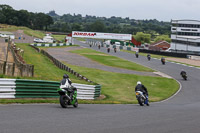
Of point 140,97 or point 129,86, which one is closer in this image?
point 140,97

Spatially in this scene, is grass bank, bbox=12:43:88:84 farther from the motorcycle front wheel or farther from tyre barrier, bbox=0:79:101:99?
the motorcycle front wheel

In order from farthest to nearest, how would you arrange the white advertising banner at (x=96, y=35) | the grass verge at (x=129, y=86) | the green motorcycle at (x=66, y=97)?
the white advertising banner at (x=96, y=35) < the grass verge at (x=129, y=86) < the green motorcycle at (x=66, y=97)

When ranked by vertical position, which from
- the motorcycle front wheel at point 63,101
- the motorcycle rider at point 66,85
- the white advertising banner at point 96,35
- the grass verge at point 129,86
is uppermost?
the white advertising banner at point 96,35

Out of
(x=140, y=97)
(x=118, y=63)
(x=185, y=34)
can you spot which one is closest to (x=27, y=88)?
(x=140, y=97)

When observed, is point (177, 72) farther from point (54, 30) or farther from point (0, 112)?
point (54, 30)

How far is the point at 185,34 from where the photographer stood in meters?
129

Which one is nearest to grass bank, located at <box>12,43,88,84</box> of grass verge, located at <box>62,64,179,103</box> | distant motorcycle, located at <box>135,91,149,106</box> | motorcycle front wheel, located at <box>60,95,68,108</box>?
grass verge, located at <box>62,64,179,103</box>

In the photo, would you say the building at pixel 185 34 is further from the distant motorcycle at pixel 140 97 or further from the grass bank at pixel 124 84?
the distant motorcycle at pixel 140 97

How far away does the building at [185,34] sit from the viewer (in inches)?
4796

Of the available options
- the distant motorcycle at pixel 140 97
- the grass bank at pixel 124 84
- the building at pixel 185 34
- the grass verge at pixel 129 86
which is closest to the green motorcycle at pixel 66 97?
the distant motorcycle at pixel 140 97

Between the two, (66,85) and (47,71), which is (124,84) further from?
(66,85)

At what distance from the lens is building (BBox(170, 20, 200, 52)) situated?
400ft

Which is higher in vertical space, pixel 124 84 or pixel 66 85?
pixel 66 85

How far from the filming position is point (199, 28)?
416ft
